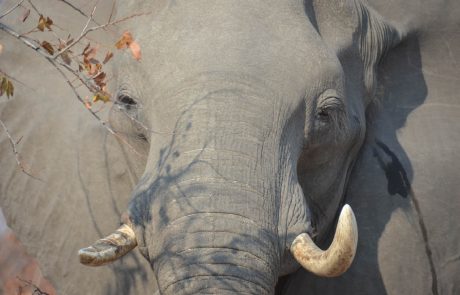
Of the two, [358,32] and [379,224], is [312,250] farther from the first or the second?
[358,32]

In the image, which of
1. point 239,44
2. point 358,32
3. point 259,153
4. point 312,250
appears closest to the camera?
point 312,250

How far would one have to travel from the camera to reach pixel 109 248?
3.58 m

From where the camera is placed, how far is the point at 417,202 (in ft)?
14.2

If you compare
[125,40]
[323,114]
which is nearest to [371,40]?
[323,114]

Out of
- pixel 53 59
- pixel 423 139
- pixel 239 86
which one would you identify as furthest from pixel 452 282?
pixel 53 59

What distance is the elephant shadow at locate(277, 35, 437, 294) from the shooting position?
4.29 metres

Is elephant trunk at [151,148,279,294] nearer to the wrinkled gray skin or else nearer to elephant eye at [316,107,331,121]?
the wrinkled gray skin

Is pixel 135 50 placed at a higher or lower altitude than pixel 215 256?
higher

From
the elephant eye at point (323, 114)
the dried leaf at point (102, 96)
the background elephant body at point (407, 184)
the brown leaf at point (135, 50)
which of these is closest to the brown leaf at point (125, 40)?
the brown leaf at point (135, 50)

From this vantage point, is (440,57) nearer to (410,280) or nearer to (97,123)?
(410,280)

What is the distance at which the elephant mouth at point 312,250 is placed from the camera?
3.45 meters

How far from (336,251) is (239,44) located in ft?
2.22

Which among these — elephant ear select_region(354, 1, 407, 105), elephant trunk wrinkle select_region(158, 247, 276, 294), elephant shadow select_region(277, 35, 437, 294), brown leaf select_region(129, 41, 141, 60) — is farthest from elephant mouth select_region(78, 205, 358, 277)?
elephant ear select_region(354, 1, 407, 105)

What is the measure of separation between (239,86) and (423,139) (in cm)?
90
